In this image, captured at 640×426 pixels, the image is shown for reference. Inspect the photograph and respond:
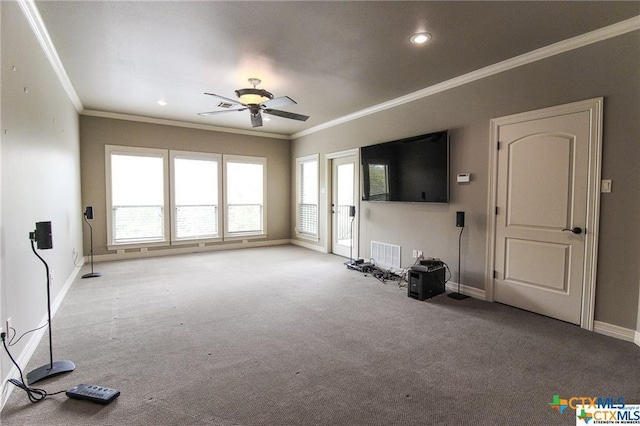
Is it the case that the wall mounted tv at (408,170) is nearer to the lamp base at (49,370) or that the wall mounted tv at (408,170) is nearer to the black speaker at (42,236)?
the black speaker at (42,236)

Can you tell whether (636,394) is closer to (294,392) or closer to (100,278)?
(294,392)

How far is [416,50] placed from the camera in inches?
133

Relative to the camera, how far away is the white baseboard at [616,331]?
2838 mm

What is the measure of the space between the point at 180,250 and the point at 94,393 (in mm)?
5185

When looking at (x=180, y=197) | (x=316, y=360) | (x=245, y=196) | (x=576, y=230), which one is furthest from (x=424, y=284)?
(x=180, y=197)

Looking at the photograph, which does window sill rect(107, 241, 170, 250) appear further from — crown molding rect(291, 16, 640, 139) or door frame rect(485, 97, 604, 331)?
door frame rect(485, 97, 604, 331)

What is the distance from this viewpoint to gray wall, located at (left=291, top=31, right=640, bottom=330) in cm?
285

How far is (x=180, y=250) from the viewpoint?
22.9ft

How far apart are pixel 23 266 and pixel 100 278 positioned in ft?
8.70

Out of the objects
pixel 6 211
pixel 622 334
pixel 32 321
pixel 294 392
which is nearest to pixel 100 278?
pixel 32 321

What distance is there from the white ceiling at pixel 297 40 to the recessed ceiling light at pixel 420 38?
0.08 m

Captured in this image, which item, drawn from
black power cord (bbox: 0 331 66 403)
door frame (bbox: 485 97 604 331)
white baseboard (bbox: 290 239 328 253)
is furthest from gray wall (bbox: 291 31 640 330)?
black power cord (bbox: 0 331 66 403)

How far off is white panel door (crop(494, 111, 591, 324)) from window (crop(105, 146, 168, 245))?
6.23 m

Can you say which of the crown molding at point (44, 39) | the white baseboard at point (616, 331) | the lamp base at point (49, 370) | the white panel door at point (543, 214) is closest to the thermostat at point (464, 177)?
the white panel door at point (543, 214)
